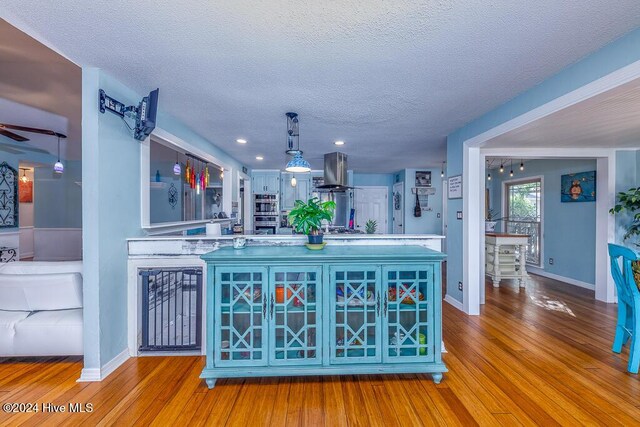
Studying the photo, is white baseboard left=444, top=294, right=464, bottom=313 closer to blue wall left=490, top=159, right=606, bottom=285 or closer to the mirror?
blue wall left=490, top=159, right=606, bottom=285

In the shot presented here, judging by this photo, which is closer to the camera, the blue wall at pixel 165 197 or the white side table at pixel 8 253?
the white side table at pixel 8 253

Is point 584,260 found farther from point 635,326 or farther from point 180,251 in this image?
point 180,251

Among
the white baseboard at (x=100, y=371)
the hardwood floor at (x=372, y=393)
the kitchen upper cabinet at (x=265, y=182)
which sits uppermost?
the kitchen upper cabinet at (x=265, y=182)

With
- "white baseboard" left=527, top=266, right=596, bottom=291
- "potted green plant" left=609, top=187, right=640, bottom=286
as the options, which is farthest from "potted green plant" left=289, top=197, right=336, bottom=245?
"white baseboard" left=527, top=266, right=596, bottom=291

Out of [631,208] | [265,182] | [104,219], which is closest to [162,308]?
[104,219]

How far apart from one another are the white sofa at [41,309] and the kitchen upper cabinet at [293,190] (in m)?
4.72

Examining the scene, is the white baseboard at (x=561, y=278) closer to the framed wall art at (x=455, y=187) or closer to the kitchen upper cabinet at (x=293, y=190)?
the framed wall art at (x=455, y=187)

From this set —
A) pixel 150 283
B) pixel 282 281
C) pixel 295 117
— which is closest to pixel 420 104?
pixel 295 117

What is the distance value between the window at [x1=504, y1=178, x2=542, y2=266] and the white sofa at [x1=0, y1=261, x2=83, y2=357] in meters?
7.26

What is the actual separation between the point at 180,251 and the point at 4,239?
16.5ft

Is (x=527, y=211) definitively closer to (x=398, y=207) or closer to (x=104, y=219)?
(x=398, y=207)

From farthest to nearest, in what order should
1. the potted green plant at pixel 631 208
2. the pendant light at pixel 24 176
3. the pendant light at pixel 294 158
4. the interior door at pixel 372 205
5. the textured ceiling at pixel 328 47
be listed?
the interior door at pixel 372 205, the pendant light at pixel 24 176, the potted green plant at pixel 631 208, the pendant light at pixel 294 158, the textured ceiling at pixel 328 47

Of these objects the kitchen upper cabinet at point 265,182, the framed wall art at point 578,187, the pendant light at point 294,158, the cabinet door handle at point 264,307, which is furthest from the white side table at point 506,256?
the kitchen upper cabinet at point 265,182

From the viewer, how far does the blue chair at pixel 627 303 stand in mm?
2283
